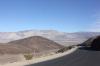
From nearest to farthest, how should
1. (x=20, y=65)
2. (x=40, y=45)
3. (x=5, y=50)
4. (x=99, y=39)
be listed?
(x=20, y=65), (x=5, y=50), (x=99, y=39), (x=40, y=45)

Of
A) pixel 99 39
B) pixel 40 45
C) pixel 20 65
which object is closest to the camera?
pixel 20 65

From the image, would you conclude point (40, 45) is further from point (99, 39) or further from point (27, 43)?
point (99, 39)

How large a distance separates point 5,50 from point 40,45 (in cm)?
3735

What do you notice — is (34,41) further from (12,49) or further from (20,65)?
(20,65)

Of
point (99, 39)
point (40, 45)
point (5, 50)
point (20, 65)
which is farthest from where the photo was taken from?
point (40, 45)

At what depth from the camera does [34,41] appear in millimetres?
130750

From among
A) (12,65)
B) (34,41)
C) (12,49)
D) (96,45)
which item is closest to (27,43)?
(34,41)

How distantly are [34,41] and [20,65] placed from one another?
100007mm

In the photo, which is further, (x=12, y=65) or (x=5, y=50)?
(x=5, y=50)

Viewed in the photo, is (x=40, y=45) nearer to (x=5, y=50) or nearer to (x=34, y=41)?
(x=34, y=41)

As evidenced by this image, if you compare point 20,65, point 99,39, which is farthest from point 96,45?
point 20,65

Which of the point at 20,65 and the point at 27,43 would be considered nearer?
the point at 20,65

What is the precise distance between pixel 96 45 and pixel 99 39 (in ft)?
15.9

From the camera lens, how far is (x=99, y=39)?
320 feet
